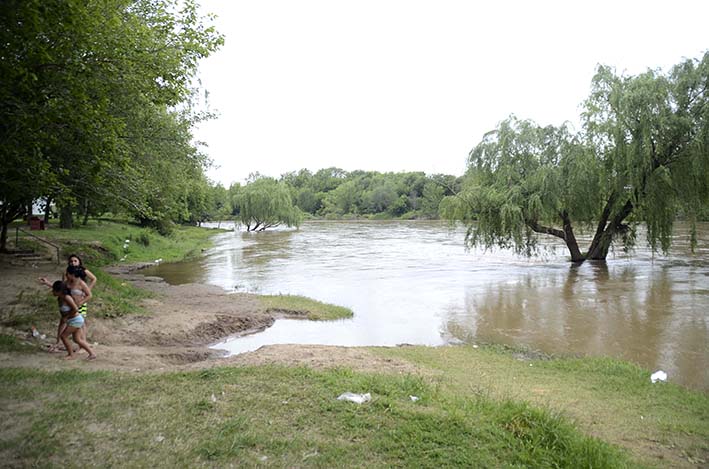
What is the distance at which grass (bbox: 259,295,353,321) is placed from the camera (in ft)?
49.2

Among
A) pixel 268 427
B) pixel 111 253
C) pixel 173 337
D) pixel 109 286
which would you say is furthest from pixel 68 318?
pixel 111 253

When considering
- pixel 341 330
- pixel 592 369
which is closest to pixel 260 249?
pixel 341 330

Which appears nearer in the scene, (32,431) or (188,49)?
(32,431)

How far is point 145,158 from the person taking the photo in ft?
53.9

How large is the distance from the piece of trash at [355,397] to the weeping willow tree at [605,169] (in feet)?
67.0

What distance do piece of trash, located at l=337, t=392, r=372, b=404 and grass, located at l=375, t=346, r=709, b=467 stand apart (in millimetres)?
1745

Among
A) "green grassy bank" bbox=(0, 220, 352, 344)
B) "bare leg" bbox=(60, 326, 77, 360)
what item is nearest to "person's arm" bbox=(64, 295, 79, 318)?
"bare leg" bbox=(60, 326, 77, 360)

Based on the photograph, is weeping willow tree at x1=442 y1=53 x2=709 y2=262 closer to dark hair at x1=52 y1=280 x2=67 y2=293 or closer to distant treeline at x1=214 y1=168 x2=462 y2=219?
dark hair at x1=52 y1=280 x2=67 y2=293

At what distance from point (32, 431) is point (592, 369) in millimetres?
9271

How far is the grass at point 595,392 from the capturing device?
595 centimetres

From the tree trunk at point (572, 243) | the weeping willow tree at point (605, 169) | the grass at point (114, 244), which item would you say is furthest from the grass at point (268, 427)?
the tree trunk at point (572, 243)

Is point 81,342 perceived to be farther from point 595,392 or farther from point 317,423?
point 595,392

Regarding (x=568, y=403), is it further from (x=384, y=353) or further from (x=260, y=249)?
(x=260, y=249)

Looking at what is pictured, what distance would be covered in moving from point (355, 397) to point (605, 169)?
2196cm
